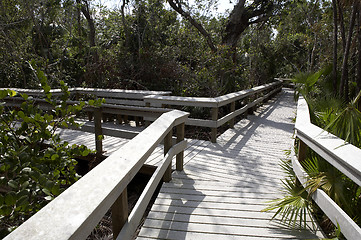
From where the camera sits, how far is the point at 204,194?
3.27 metres

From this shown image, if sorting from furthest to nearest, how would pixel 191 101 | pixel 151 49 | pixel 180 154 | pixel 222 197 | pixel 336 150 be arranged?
pixel 151 49, pixel 191 101, pixel 180 154, pixel 222 197, pixel 336 150

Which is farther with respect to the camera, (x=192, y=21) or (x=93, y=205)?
(x=192, y=21)

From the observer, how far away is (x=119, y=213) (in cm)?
159

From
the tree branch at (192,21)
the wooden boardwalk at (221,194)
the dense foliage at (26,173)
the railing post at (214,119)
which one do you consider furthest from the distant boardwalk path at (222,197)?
the tree branch at (192,21)

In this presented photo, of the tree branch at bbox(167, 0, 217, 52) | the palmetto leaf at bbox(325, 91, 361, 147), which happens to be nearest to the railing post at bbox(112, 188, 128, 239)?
the palmetto leaf at bbox(325, 91, 361, 147)

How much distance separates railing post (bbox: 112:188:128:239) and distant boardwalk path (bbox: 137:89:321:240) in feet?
Answer: 2.93

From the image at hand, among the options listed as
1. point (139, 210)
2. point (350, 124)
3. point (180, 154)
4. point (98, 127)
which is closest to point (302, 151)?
point (350, 124)

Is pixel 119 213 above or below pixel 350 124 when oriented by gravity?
below

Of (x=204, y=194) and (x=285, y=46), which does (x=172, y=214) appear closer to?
(x=204, y=194)

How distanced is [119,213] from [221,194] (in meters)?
1.97

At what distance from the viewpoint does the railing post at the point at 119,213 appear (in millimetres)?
1574

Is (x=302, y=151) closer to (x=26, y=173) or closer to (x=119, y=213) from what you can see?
(x=119, y=213)

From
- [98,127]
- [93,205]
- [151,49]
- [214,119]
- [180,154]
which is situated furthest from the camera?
[151,49]

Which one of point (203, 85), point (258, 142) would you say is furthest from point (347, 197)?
point (203, 85)
